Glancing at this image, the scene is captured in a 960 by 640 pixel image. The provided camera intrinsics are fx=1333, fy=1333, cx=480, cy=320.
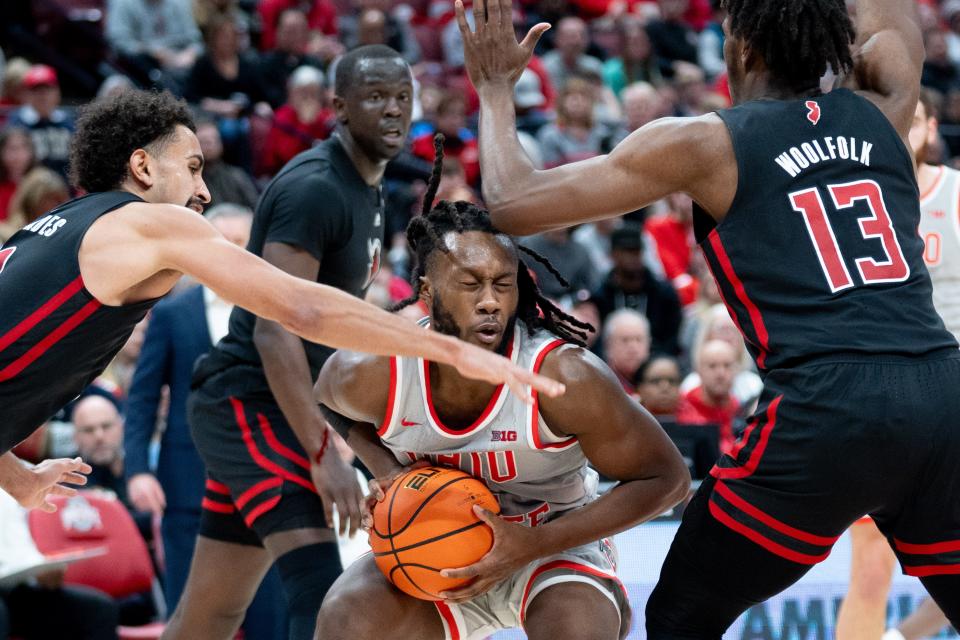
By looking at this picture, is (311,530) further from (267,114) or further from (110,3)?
(110,3)

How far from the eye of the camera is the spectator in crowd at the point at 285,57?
11.2 metres

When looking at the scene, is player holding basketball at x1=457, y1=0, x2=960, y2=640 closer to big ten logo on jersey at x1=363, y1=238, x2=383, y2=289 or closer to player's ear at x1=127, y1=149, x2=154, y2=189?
player's ear at x1=127, y1=149, x2=154, y2=189

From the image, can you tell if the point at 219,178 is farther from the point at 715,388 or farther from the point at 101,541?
the point at 715,388

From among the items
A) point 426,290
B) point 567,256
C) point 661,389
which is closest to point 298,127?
point 567,256

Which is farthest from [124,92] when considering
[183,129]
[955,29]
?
[955,29]

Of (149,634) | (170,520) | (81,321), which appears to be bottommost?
(149,634)

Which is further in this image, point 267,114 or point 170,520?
point 267,114

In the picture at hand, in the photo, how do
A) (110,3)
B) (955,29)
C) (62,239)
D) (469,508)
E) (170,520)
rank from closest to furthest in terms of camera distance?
(62,239)
(469,508)
(170,520)
(110,3)
(955,29)

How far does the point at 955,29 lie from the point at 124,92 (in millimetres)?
13345

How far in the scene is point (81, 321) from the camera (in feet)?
10.9

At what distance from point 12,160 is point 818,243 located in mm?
7485

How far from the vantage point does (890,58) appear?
3.65m

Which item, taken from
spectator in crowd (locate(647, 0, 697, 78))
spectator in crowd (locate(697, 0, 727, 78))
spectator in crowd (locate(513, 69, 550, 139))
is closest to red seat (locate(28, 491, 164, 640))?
spectator in crowd (locate(513, 69, 550, 139))

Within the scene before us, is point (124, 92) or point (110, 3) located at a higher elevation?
point (124, 92)
